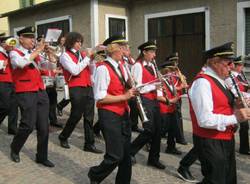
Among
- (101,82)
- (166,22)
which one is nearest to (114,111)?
(101,82)

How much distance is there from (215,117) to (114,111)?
1.45 meters

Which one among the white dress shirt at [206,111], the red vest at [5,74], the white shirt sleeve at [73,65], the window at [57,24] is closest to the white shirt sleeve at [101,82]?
the white dress shirt at [206,111]

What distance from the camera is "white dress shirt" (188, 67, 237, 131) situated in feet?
11.3

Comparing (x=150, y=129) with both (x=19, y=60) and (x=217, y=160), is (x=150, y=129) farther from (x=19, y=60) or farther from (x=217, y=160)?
(x=217, y=160)

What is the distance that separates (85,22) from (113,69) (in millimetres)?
10428

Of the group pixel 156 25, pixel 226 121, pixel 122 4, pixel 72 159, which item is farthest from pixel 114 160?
pixel 122 4

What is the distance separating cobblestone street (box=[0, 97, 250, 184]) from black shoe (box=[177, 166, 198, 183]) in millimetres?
80

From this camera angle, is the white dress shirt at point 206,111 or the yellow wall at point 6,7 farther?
the yellow wall at point 6,7

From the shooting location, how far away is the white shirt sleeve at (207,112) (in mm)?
3434

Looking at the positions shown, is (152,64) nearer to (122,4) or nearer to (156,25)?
(156,25)

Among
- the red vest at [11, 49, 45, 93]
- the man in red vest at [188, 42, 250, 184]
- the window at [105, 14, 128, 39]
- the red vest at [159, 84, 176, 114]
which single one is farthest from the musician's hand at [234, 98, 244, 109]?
the window at [105, 14, 128, 39]

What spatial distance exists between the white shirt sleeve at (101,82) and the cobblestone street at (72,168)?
1.38 metres

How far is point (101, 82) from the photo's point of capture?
177 inches

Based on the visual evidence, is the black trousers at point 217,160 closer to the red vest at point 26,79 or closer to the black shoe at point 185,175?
the black shoe at point 185,175
